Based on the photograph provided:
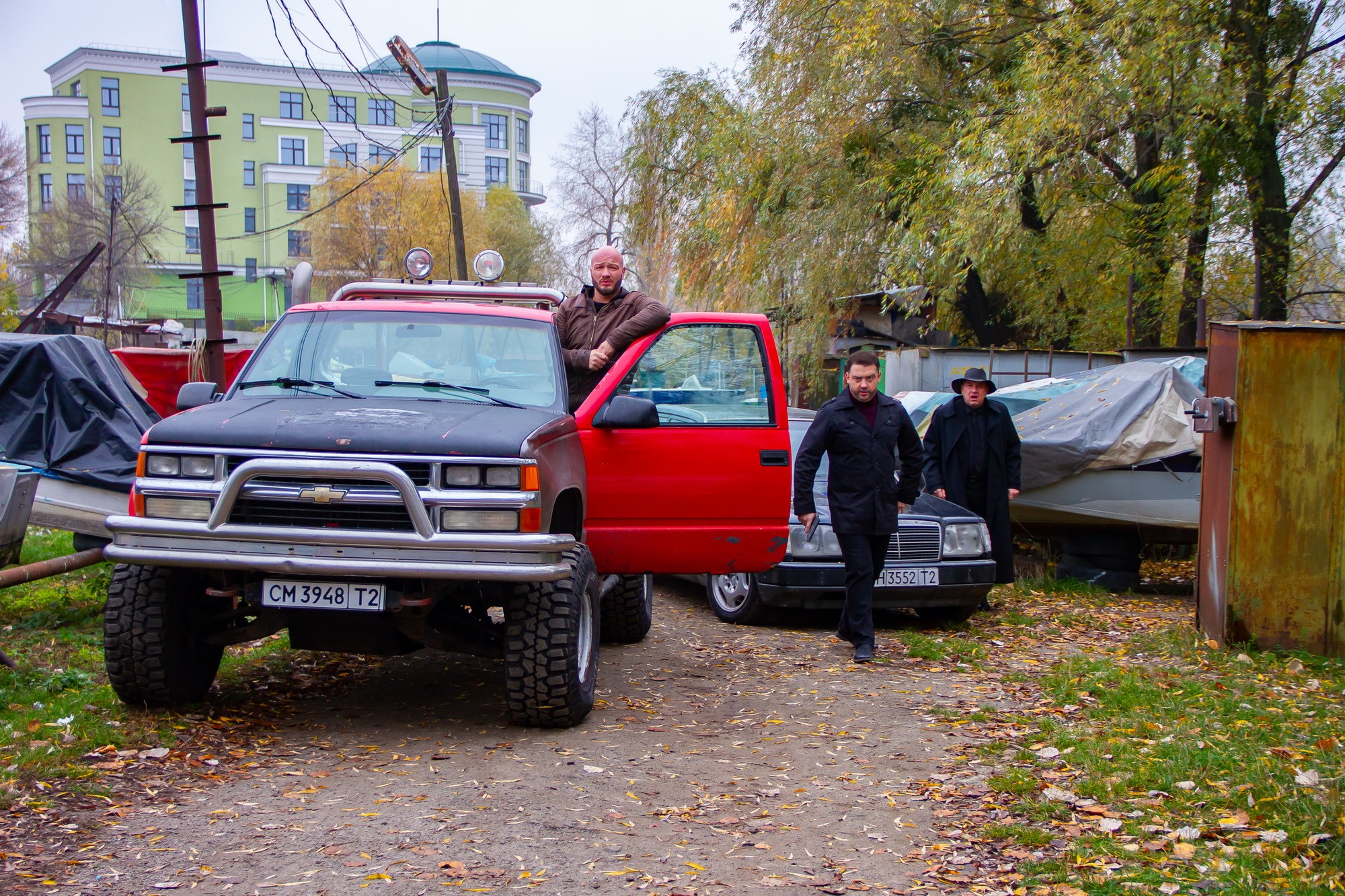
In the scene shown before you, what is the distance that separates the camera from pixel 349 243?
49.1 m

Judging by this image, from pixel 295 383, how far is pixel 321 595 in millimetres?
1227

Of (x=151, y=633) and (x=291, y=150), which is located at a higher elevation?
(x=291, y=150)

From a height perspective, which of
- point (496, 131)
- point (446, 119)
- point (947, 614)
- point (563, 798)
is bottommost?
point (947, 614)

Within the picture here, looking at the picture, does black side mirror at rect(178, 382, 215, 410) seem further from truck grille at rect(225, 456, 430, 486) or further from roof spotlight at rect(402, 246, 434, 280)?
roof spotlight at rect(402, 246, 434, 280)

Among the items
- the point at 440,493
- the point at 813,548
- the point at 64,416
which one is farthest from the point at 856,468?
the point at 64,416

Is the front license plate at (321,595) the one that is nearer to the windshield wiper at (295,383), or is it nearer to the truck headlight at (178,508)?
the truck headlight at (178,508)

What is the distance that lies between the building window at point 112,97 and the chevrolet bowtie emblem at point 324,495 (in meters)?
76.0

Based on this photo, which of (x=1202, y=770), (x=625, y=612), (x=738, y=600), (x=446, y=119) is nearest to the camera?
(x=1202, y=770)

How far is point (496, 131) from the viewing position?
83.1 meters

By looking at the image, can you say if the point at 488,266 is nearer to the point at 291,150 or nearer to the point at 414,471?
the point at 414,471

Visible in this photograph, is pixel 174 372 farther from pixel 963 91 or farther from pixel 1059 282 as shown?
pixel 1059 282

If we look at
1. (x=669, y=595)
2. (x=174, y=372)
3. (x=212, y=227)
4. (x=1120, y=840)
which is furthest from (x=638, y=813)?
(x=174, y=372)

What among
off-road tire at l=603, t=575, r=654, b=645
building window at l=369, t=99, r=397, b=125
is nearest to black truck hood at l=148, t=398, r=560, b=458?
off-road tire at l=603, t=575, r=654, b=645

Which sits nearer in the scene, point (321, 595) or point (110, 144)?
point (321, 595)
